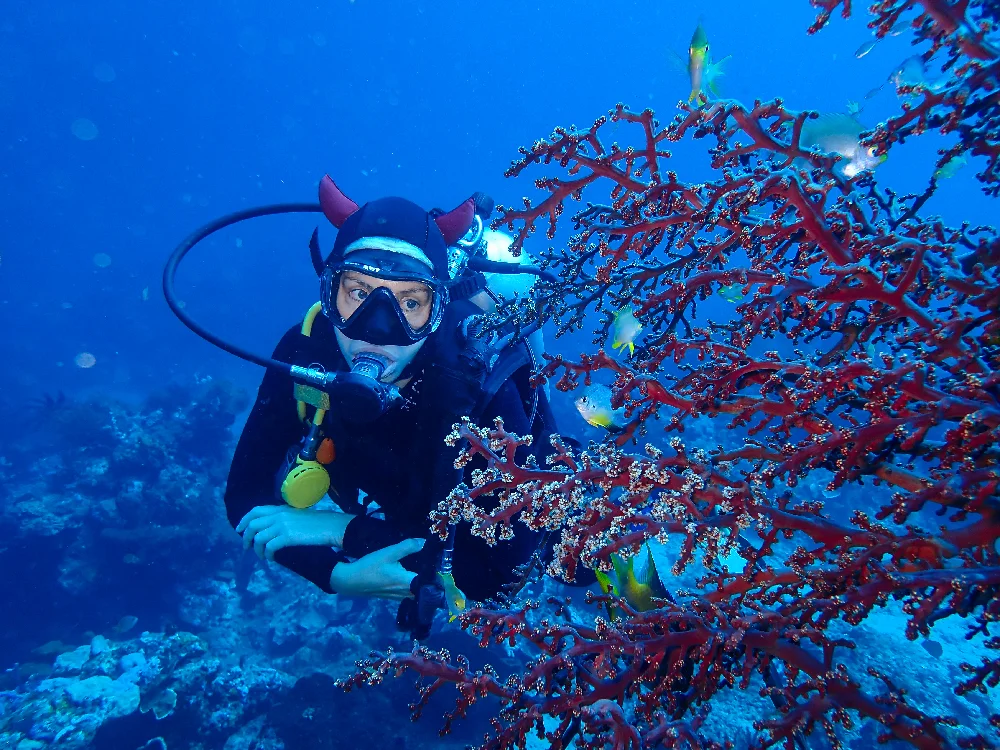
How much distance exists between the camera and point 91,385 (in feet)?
86.6

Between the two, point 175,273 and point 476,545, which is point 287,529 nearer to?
point 476,545

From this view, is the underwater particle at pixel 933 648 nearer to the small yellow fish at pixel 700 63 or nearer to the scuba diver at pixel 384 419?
the scuba diver at pixel 384 419

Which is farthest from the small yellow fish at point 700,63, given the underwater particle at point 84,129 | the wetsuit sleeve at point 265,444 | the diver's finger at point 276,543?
the underwater particle at point 84,129

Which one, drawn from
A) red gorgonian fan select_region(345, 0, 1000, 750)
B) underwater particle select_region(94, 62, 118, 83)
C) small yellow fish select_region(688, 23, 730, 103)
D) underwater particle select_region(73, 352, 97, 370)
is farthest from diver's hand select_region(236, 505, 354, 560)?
underwater particle select_region(94, 62, 118, 83)

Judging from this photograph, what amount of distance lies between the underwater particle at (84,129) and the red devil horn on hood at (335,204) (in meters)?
81.1

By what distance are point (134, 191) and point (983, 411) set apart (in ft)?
241

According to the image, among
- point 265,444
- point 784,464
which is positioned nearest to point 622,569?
point 784,464

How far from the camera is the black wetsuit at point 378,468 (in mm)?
2902

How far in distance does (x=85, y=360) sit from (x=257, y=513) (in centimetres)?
3475

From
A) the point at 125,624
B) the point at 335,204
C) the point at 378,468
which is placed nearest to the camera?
→ the point at 378,468

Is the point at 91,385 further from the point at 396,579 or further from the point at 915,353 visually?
the point at 915,353

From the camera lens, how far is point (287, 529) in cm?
304

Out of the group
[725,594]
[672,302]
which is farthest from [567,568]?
[672,302]

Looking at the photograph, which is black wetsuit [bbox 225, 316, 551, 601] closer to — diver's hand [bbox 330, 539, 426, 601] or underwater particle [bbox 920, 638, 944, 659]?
diver's hand [bbox 330, 539, 426, 601]
